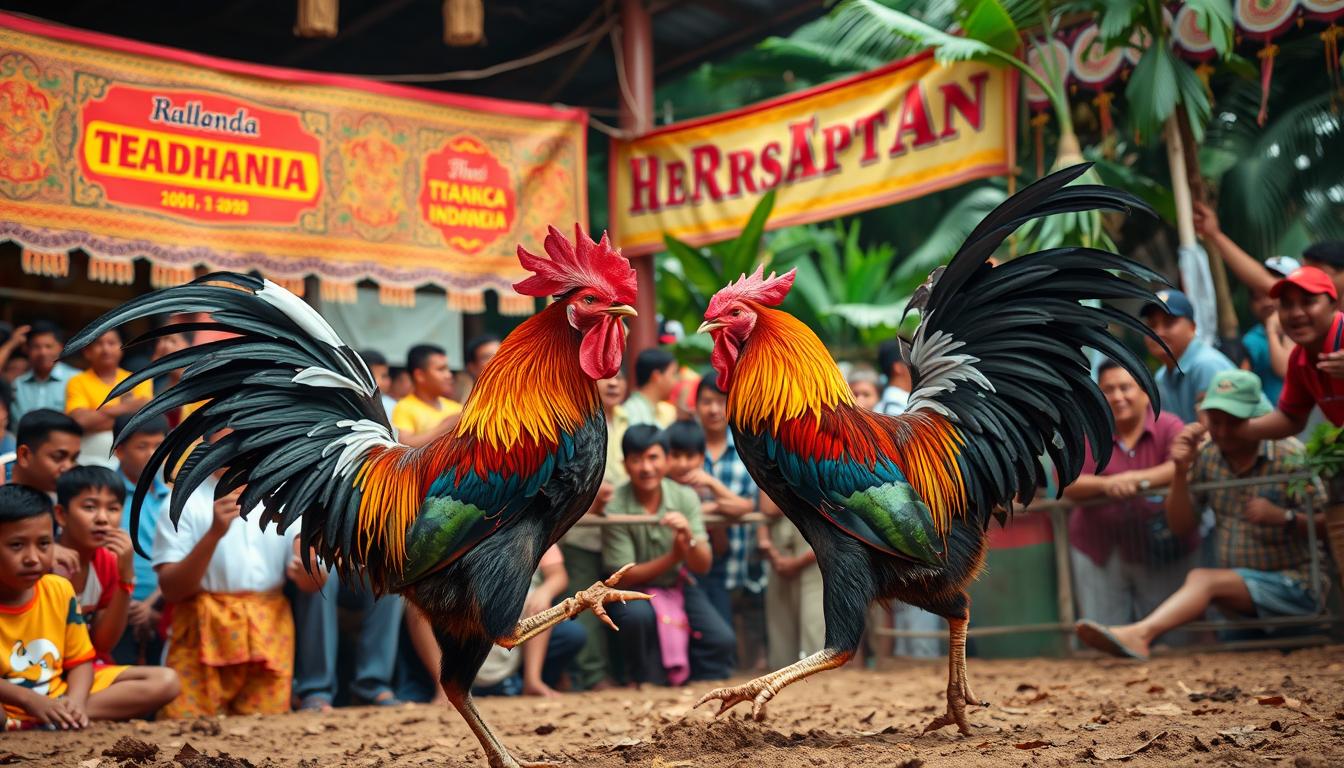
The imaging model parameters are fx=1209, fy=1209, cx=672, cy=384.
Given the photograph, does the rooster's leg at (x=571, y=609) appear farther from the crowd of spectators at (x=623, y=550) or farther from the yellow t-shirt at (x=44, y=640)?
the yellow t-shirt at (x=44, y=640)

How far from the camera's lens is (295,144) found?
839 cm

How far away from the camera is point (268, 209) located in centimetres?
827

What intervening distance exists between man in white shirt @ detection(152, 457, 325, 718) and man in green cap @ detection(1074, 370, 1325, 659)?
14.0 feet

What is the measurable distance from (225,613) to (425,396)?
2.14m

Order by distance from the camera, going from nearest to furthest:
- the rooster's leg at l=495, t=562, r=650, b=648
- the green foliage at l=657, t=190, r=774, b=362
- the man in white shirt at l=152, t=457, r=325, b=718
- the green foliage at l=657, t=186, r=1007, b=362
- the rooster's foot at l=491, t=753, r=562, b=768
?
the rooster's foot at l=491, t=753, r=562, b=768, the rooster's leg at l=495, t=562, r=650, b=648, the man in white shirt at l=152, t=457, r=325, b=718, the green foliage at l=657, t=190, r=774, b=362, the green foliage at l=657, t=186, r=1007, b=362

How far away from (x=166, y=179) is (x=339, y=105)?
132 cm

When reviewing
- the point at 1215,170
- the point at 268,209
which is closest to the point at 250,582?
the point at 268,209

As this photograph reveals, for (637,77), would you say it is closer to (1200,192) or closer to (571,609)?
(1200,192)

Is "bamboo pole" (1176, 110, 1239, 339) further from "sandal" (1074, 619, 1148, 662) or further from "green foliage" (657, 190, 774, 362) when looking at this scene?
"sandal" (1074, 619, 1148, 662)

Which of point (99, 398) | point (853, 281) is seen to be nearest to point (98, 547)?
point (99, 398)

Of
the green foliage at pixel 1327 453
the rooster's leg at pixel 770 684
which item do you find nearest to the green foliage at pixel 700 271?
the green foliage at pixel 1327 453

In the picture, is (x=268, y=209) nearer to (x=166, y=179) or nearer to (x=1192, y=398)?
(x=166, y=179)

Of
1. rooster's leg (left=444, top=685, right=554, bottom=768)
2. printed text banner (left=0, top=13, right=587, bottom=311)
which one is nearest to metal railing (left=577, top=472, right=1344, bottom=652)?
printed text banner (left=0, top=13, right=587, bottom=311)

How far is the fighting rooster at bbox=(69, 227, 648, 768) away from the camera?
160 inches
